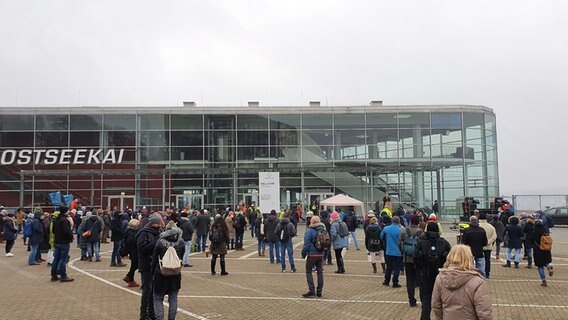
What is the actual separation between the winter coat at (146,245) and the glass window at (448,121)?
33.6 m

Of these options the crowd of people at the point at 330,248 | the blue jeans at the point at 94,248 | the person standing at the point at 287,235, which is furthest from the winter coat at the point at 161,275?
the blue jeans at the point at 94,248

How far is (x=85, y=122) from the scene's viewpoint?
3806cm

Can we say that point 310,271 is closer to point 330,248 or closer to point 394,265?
point 394,265

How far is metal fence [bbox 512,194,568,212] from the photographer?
36156 mm

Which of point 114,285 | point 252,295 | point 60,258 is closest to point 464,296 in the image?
point 252,295

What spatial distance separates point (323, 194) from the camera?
126ft

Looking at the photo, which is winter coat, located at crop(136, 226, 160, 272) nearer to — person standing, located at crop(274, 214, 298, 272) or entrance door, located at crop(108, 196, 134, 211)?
person standing, located at crop(274, 214, 298, 272)

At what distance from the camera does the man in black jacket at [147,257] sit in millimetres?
8148

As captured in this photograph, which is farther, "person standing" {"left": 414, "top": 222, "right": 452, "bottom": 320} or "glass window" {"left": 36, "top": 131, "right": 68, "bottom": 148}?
"glass window" {"left": 36, "top": 131, "right": 68, "bottom": 148}

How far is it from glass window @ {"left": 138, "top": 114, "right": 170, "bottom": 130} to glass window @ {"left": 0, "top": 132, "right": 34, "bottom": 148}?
26.0 feet

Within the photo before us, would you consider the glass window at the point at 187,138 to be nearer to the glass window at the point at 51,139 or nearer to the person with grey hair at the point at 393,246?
the glass window at the point at 51,139

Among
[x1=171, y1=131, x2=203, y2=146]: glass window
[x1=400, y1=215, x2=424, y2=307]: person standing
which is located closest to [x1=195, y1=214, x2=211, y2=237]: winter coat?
[x1=400, y1=215, x2=424, y2=307]: person standing

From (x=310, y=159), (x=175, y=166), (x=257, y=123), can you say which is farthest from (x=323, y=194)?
(x=175, y=166)

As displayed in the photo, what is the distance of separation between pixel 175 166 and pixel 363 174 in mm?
14241
